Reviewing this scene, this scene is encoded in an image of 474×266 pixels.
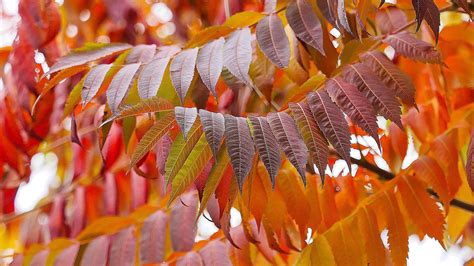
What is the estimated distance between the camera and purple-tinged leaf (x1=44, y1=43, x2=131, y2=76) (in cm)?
155

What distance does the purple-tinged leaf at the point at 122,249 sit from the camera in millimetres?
1772

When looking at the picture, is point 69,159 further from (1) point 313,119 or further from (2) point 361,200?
(1) point 313,119

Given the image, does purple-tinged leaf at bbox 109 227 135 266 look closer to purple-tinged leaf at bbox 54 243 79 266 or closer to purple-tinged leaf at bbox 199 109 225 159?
purple-tinged leaf at bbox 54 243 79 266

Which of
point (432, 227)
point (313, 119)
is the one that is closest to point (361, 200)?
point (432, 227)

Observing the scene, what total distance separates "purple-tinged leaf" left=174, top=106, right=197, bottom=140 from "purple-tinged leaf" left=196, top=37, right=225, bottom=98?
17 centimetres

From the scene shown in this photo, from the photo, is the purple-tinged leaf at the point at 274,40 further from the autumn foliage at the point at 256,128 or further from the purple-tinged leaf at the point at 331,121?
the purple-tinged leaf at the point at 331,121

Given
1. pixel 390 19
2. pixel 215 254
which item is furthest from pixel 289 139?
pixel 390 19

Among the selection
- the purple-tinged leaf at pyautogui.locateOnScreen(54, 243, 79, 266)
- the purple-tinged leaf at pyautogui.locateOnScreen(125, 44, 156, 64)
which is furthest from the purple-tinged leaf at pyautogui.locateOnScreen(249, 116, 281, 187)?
the purple-tinged leaf at pyautogui.locateOnScreen(54, 243, 79, 266)

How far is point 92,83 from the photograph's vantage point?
142cm

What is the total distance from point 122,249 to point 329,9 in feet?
2.54

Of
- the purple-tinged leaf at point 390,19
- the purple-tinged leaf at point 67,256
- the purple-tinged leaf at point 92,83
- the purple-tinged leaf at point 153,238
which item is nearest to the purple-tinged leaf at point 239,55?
the purple-tinged leaf at point 92,83

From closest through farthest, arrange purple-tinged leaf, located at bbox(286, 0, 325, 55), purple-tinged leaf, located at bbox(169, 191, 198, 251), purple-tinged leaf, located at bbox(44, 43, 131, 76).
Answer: purple-tinged leaf, located at bbox(286, 0, 325, 55)
purple-tinged leaf, located at bbox(44, 43, 131, 76)
purple-tinged leaf, located at bbox(169, 191, 198, 251)

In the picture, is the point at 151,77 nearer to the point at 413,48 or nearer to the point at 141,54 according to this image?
the point at 141,54

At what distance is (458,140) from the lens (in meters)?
1.79
